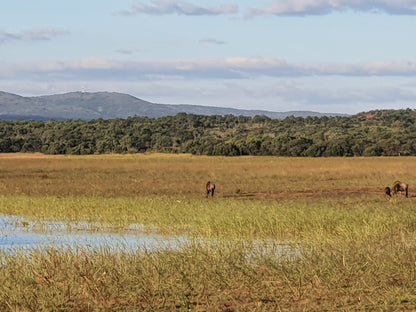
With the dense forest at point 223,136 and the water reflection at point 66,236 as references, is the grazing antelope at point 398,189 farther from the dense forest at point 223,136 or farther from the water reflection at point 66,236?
the dense forest at point 223,136

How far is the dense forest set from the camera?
77062mm

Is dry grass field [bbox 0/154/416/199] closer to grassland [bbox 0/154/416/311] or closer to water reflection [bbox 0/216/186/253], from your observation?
grassland [bbox 0/154/416/311]

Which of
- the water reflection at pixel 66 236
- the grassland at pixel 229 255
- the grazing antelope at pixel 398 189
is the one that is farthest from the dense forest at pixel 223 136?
the water reflection at pixel 66 236

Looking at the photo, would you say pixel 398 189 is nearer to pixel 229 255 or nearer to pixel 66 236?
pixel 66 236

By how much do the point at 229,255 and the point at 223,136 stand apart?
93510 millimetres

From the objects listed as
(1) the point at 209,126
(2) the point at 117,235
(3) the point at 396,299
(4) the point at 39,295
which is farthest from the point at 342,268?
(1) the point at 209,126

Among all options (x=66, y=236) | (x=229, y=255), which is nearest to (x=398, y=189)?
(x=66, y=236)

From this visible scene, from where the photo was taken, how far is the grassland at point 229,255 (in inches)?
390

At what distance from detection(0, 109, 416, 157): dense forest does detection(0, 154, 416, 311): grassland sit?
133ft

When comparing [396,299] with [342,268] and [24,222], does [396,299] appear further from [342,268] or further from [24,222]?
[24,222]

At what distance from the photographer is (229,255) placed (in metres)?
12.1

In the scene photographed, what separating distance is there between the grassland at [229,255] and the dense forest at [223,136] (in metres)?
40.6

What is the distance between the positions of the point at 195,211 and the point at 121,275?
38.3ft

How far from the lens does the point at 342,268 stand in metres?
11.2
